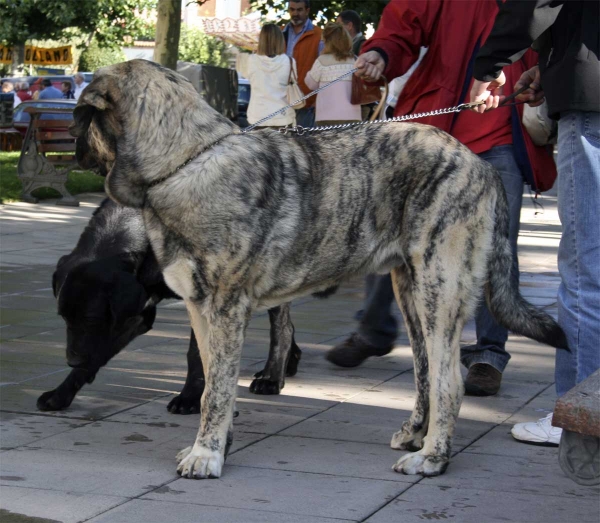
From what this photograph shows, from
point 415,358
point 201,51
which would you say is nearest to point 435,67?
point 415,358

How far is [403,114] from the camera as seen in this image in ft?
17.7

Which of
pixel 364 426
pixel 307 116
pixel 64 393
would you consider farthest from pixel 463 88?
pixel 307 116

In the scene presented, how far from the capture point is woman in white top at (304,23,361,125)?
1051 cm

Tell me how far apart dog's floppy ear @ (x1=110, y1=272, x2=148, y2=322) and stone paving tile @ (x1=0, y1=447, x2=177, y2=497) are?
0.86 meters

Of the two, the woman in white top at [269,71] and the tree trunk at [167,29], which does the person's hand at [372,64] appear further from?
the tree trunk at [167,29]

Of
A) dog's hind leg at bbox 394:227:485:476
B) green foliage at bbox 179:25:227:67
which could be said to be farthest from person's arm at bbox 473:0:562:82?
green foliage at bbox 179:25:227:67

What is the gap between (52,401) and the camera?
518 centimetres

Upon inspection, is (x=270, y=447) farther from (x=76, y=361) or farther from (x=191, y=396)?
(x=76, y=361)

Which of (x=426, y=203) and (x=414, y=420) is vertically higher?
(x=426, y=203)

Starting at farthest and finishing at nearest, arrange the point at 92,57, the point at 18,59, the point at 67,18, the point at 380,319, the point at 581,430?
1. the point at 92,57
2. the point at 18,59
3. the point at 67,18
4. the point at 380,319
5. the point at 581,430

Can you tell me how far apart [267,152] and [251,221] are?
1.13ft

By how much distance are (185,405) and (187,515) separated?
4.89 feet

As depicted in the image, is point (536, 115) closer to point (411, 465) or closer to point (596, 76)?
point (596, 76)

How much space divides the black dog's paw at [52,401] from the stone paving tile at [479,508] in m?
2.03
